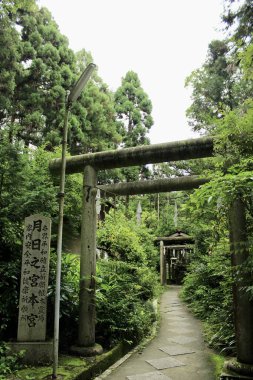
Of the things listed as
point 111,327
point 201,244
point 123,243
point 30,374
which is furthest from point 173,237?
point 30,374

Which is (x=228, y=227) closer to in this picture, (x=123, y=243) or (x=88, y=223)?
(x=88, y=223)

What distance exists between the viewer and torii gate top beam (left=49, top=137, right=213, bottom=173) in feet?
19.9

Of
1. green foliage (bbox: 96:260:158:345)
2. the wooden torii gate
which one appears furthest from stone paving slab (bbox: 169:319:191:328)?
the wooden torii gate

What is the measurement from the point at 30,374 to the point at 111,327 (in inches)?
86.3

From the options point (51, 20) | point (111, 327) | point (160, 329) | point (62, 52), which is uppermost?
point (51, 20)

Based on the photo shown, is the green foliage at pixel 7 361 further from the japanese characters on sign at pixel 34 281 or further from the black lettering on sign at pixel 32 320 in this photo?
the black lettering on sign at pixel 32 320

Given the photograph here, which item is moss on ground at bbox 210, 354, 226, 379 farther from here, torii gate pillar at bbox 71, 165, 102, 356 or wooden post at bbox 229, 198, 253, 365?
torii gate pillar at bbox 71, 165, 102, 356

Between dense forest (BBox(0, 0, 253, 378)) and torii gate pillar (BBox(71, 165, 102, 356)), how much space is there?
39cm

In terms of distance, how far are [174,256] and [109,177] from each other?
10.3m

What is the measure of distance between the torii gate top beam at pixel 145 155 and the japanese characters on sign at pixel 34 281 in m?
1.58

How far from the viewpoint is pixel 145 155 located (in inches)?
255

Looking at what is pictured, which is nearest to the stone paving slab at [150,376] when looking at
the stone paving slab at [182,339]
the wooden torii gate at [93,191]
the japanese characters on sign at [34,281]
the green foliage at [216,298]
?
the wooden torii gate at [93,191]

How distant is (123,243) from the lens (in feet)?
36.7

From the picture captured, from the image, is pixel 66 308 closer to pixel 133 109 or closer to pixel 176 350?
pixel 176 350
